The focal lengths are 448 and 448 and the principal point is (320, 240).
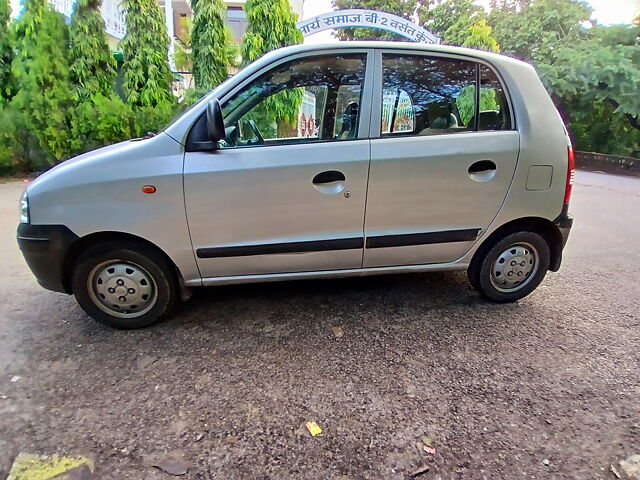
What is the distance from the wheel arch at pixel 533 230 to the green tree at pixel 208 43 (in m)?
7.87

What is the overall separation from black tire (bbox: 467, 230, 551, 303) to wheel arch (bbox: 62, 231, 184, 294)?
226 centimetres

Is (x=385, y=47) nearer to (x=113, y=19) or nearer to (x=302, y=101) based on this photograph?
(x=302, y=101)

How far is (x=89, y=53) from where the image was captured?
29.2 feet

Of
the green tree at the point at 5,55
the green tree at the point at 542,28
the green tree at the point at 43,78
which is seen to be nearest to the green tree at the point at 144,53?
A: the green tree at the point at 43,78

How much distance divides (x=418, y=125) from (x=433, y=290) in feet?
4.67

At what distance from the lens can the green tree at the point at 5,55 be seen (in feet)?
29.7

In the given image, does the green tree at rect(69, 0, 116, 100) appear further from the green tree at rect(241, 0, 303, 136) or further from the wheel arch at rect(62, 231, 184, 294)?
the wheel arch at rect(62, 231, 184, 294)

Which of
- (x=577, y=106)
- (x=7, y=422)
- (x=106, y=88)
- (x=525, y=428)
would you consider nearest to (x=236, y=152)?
(x=7, y=422)

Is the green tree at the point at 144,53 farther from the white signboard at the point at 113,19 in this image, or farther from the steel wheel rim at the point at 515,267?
the steel wheel rim at the point at 515,267

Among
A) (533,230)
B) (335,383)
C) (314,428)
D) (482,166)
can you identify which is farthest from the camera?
(533,230)

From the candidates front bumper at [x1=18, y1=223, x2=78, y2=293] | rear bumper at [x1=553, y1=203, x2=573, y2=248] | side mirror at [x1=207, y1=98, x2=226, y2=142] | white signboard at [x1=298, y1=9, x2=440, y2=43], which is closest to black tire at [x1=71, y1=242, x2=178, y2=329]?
front bumper at [x1=18, y1=223, x2=78, y2=293]

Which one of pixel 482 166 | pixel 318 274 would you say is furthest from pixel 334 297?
pixel 482 166

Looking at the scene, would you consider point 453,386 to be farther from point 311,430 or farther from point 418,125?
point 418,125

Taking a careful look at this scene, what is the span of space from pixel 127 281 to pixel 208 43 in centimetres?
798
